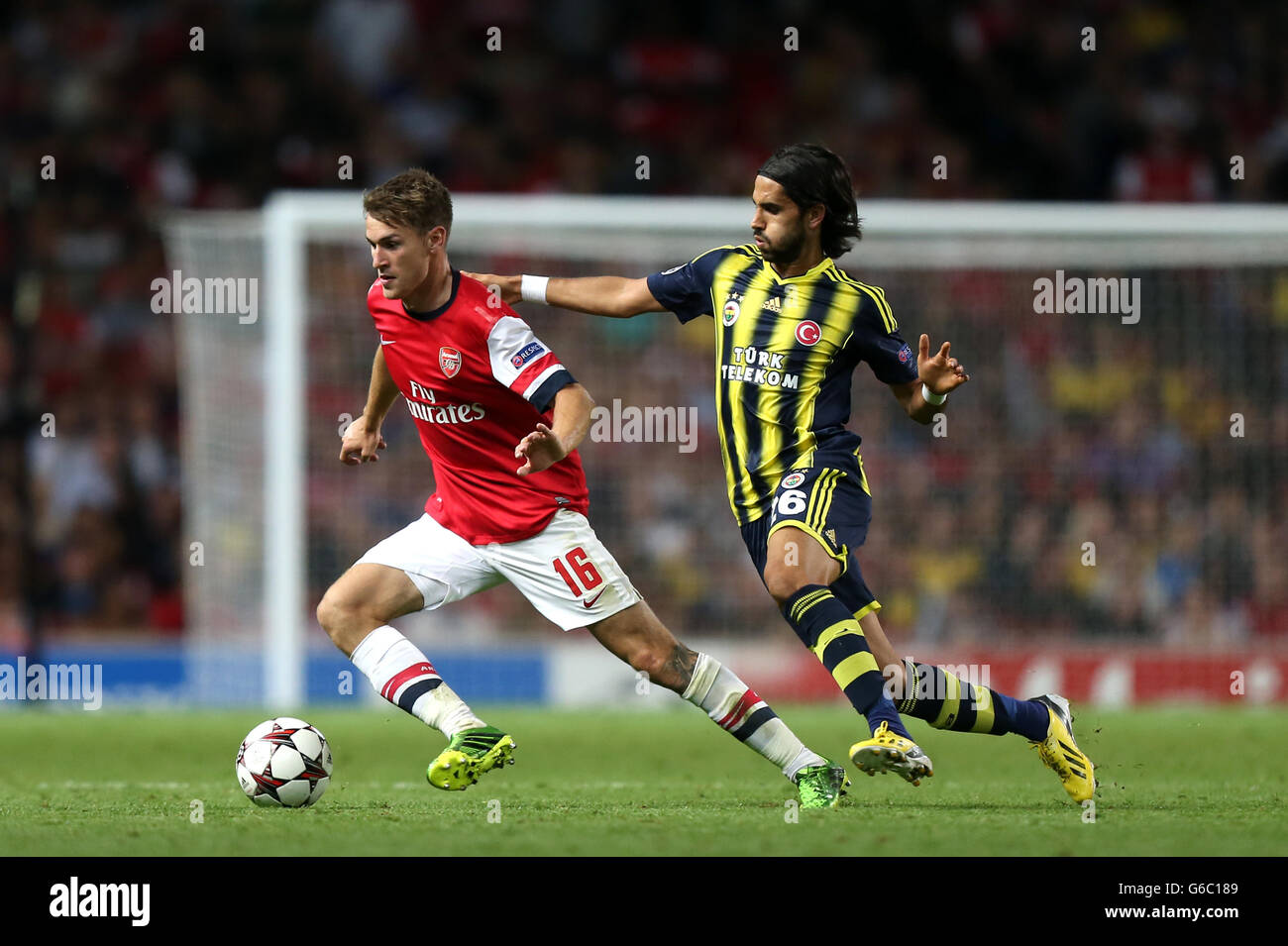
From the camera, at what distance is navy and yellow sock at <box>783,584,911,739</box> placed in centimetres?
596

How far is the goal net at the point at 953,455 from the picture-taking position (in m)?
12.9

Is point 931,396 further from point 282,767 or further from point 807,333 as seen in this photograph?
point 282,767

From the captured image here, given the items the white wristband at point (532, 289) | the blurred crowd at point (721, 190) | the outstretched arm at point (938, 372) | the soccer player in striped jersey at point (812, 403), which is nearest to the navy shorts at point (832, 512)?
the soccer player in striped jersey at point (812, 403)

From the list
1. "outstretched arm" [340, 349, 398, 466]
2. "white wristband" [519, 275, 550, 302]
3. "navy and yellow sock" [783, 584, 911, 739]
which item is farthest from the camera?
"white wristband" [519, 275, 550, 302]

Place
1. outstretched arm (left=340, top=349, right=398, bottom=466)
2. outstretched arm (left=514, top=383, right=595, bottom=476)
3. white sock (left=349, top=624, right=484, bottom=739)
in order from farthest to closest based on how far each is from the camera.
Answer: outstretched arm (left=340, top=349, right=398, bottom=466), white sock (left=349, top=624, right=484, bottom=739), outstretched arm (left=514, top=383, right=595, bottom=476)

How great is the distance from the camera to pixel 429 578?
20.9ft

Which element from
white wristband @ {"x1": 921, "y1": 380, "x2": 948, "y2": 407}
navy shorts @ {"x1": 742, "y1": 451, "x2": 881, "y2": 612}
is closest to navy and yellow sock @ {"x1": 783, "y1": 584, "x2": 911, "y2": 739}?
navy shorts @ {"x1": 742, "y1": 451, "x2": 881, "y2": 612}

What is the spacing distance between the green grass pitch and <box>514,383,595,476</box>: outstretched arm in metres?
1.14

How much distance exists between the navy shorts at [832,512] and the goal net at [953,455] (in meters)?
6.52

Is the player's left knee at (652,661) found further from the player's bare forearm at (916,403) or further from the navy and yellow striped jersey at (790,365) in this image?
the player's bare forearm at (916,403)

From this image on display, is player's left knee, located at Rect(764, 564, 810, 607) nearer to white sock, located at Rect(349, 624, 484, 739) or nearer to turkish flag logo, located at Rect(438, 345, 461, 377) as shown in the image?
white sock, located at Rect(349, 624, 484, 739)

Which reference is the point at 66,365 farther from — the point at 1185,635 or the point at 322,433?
the point at 1185,635

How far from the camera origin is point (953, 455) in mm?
13312

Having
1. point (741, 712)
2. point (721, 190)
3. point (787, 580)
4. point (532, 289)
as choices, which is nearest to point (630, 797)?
point (741, 712)
